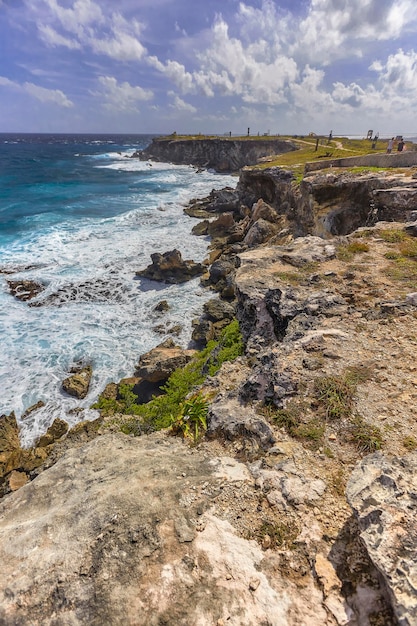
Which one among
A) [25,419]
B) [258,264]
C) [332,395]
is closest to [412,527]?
[332,395]

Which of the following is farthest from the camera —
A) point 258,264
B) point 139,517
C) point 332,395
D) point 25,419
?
point 25,419

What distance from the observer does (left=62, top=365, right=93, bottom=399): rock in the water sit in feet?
56.2

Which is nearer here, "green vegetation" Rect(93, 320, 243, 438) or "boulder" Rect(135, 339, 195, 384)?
"green vegetation" Rect(93, 320, 243, 438)

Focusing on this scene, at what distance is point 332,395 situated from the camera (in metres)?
7.54

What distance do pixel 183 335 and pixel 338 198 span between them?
14.2 metres

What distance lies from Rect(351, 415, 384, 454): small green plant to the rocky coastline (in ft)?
0.10

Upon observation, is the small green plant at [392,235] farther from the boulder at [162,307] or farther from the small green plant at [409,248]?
the boulder at [162,307]

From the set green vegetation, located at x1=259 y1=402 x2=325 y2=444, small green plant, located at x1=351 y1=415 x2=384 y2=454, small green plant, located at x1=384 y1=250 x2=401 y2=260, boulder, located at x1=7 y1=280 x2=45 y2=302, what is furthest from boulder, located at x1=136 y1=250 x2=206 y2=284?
small green plant, located at x1=351 y1=415 x2=384 y2=454

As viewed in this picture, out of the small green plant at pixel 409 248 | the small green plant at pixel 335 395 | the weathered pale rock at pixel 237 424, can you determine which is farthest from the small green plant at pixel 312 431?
the small green plant at pixel 409 248

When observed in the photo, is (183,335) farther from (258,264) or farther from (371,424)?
(371,424)

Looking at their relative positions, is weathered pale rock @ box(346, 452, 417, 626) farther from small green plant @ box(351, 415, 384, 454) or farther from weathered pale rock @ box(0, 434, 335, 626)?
weathered pale rock @ box(0, 434, 335, 626)

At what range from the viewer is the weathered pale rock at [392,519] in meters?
3.75

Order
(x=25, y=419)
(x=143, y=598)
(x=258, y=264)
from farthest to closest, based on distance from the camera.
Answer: (x=25, y=419) < (x=258, y=264) < (x=143, y=598)

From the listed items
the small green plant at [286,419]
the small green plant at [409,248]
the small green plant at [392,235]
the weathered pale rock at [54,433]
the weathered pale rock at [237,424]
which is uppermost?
the small green plant at [392,235]
